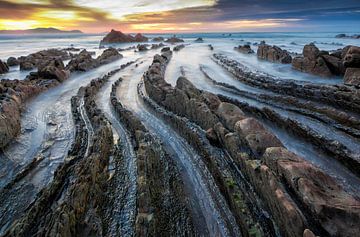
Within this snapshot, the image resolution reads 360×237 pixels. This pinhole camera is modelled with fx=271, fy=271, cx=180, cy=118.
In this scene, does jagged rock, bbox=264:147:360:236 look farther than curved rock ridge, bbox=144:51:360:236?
No

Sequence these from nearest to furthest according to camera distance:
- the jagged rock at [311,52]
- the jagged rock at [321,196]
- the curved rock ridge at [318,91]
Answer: the jagged rock at [321,196], the curved rock ridge at [318,91], the jagged rock at [311,52]

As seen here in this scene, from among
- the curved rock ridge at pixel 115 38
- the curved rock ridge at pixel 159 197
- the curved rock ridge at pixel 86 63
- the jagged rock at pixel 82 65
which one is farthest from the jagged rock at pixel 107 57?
the curved rock ridge at pixel 115 38

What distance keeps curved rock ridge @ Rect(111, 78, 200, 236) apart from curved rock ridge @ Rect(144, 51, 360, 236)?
6.64 ft

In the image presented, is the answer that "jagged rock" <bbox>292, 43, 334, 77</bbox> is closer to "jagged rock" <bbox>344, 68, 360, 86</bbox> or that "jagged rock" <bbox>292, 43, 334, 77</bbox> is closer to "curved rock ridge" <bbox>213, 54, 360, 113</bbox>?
"jagged rock" <bbox>344, 68, 360, 86</bbox>

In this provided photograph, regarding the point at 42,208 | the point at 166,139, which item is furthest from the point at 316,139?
the point at 42,208

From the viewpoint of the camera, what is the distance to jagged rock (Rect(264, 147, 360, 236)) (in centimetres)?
530

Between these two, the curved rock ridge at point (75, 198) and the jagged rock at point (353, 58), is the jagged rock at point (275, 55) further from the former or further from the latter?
the curved rock ridge at point (75, 198)

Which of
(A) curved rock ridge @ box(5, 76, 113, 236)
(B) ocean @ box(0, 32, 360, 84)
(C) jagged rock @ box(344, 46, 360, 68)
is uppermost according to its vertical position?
(C) jagged rock @ box(344, 46, 360, 68)

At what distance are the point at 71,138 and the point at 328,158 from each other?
1057 centimetres

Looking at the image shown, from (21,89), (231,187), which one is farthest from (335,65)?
(21,89)

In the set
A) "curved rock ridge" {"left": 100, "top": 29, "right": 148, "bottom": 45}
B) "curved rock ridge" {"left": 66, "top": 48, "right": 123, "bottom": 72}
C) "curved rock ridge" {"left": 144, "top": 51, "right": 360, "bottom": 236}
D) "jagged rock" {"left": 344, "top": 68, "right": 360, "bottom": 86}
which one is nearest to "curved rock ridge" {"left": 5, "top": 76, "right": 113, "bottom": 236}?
"curved rock ridge" {"left": 144, "top": 51, "right": 360, "bottom": 236}

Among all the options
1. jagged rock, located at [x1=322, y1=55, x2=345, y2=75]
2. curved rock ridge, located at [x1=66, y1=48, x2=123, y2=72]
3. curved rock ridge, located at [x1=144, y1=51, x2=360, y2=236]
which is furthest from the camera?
curved rock ridge, located at [x1=66, y1=48, x2=123, y2=72]

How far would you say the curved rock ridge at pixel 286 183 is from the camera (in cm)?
544

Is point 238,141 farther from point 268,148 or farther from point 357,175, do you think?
point 357,175
